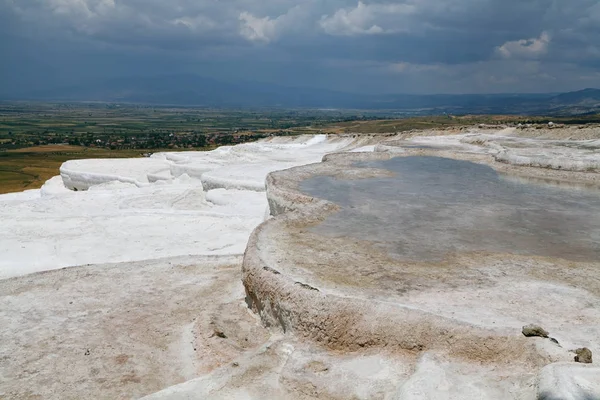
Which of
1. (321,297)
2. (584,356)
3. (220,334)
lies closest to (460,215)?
(321,297)

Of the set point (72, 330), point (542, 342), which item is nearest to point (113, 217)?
point (72, 330)

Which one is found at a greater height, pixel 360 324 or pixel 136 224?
pixel 360 324

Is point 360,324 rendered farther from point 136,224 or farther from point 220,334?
point 136,224

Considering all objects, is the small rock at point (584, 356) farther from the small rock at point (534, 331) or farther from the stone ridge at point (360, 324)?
the small rock at point (534, 331)

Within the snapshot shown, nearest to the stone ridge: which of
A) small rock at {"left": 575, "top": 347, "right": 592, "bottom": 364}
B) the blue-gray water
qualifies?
small rock at {"left": 575, "top": 347, "right": 592, "bottom": 364}

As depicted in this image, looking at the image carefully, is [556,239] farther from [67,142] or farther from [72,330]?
[67,142]

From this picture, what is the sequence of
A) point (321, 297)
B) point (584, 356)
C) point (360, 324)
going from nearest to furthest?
1. point (584, 356)
2. point (360, 324)
3. point (321, 297)
